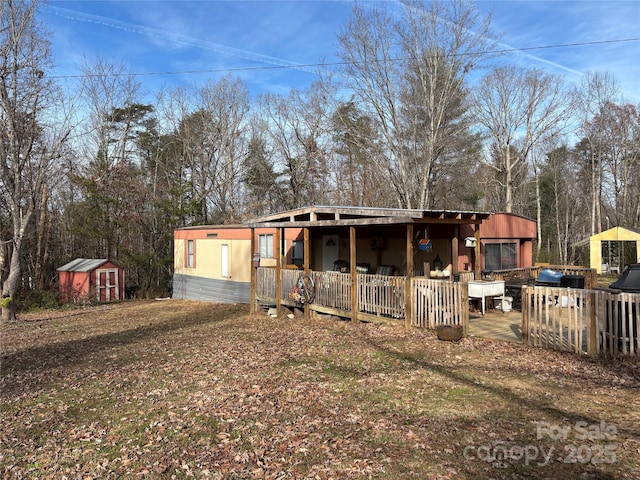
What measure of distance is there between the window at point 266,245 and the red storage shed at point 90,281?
8334mm

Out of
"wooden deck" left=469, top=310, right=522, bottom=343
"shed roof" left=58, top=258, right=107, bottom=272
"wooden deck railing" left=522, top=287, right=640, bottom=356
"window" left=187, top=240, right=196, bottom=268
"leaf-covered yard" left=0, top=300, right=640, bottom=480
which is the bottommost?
"leaf-covered yard" left=0, top=300, right=640, bottom=480

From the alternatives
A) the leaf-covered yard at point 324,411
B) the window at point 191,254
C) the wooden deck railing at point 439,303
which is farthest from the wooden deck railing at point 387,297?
the window at point 191,254

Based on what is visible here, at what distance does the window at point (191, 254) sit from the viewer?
780 inches

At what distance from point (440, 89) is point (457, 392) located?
58.9 ft

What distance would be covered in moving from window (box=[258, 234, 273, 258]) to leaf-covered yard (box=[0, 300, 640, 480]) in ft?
24.7

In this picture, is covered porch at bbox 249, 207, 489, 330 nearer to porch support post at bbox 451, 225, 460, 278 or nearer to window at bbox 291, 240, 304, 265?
porch support post at bbox 451, 225, 460, 278

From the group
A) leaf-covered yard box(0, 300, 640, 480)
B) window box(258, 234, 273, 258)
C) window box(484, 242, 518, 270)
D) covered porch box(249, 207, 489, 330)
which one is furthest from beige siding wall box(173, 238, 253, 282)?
window box(484, 242, 518, 270)

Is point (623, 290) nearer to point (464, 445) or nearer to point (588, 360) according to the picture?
point (588, 360)

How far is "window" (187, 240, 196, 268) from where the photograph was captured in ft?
65.0

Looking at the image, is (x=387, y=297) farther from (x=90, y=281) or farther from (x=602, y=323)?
(x=90, y=281)

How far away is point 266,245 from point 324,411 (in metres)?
11.8

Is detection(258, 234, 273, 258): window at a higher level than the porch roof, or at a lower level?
lower

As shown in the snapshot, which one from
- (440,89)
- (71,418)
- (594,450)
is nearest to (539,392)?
(594,450)

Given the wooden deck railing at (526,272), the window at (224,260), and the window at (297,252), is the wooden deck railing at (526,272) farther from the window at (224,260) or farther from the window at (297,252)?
the window at (224,260)
